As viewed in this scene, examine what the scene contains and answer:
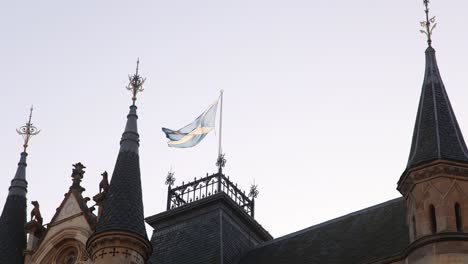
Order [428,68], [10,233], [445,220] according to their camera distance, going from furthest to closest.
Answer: [10,233] → [428,68] → [445,220]

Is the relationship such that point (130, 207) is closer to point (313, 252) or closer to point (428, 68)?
point (313, 252)

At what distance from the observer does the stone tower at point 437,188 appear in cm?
3106

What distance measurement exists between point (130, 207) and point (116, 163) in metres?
2.83

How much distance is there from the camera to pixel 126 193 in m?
38.9

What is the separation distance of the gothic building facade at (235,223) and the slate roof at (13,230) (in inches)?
1.9

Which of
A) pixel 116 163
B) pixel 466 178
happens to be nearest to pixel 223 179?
pixel 116 163

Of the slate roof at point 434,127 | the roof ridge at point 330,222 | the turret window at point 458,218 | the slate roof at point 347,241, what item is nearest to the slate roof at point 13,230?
the slate roof at point 347,241

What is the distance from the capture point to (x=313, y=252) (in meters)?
38.4

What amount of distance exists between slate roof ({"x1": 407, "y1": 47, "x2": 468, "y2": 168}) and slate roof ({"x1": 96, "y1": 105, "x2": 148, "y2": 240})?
10.2 meters

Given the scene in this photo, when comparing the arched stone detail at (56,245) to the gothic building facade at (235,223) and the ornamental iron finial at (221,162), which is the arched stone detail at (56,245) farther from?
the ornamental iron finial at (221,162)

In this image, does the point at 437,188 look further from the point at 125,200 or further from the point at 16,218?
the point at 16,218

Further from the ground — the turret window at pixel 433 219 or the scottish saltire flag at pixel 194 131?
the scottish saltire flag at pixel 194 131

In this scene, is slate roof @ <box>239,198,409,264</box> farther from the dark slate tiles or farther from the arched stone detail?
the arched stone detail

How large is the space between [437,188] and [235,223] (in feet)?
45.4
